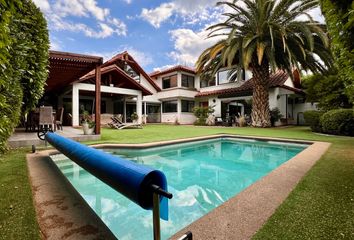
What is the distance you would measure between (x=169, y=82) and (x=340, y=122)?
744 inches

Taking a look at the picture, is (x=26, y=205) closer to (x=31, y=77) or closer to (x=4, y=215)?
(x=4, y=215)

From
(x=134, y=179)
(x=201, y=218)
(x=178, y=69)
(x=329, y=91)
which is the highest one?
(x=178, y=69)

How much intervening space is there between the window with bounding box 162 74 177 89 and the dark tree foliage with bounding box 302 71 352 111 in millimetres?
14475

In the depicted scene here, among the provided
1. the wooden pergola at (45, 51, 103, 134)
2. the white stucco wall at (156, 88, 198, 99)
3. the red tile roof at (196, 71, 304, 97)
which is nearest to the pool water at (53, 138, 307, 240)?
the wooden pergola at (45, 51, 103, 134)

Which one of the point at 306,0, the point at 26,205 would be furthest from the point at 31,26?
the point at 306,0

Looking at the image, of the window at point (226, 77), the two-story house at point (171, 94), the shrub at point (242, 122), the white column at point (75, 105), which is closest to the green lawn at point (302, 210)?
the white column at point (75, 105)

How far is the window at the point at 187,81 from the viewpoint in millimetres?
25538

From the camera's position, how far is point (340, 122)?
440 inches

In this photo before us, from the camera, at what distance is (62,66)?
1092 cm

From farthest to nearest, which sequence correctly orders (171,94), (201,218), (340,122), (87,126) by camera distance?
(171,94), (340,122), (87,126), (201,218)

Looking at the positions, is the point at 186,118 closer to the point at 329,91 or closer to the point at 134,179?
the point at 329,91

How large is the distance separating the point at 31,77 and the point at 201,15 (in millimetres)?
18294

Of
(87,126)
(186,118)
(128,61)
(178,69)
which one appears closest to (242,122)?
(186,118)

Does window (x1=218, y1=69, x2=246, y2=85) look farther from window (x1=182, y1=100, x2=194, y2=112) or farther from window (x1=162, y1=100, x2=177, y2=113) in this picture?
window (x1=162, y1=100, x2=177, y2=113)
